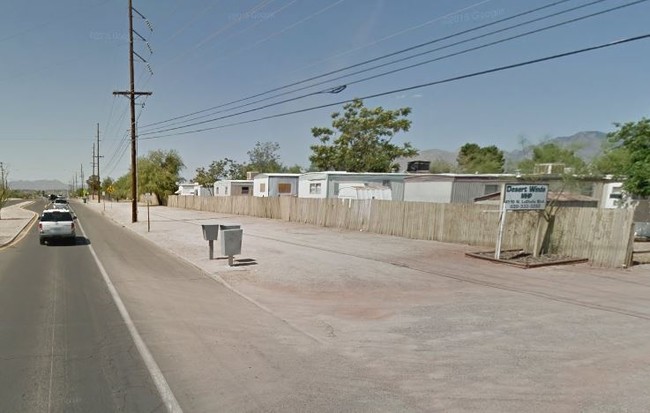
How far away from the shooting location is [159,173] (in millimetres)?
59812

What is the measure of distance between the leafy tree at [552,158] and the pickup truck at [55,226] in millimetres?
18989

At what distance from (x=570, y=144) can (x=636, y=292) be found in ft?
19.4

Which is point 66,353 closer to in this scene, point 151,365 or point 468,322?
point 151,365

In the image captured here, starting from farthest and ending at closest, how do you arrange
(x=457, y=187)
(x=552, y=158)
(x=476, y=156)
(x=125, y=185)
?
(x=125, y=185), (x=476, y=156), (x=457, y=187), (x=552, y=158)

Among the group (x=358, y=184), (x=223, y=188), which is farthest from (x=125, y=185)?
(x=358, y=184)

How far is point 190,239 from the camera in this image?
58.4ft

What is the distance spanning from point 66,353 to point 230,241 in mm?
6287

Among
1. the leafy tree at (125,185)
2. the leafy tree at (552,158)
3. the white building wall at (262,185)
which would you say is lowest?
the leafy tree at (125,185)

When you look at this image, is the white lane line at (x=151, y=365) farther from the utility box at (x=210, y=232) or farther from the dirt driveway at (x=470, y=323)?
the utility box at (x=210, y=232)

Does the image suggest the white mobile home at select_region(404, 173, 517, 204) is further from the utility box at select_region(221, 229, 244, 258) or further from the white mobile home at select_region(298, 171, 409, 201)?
the utility box at select_region(221, 229, 244, 258)

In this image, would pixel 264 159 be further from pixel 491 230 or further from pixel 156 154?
pixel 491 230

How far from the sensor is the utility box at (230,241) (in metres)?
10.8

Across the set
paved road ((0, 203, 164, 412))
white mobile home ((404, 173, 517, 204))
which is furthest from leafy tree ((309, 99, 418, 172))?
paved road ((0, 203, 164, 412))

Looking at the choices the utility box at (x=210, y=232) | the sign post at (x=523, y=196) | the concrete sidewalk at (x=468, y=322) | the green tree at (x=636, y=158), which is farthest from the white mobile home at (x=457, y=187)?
the utility box at (x=210, y=232)
